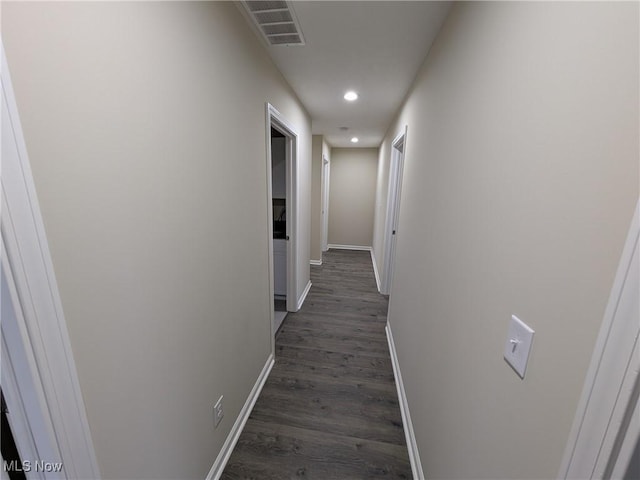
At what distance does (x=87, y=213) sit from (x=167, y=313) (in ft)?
1.51

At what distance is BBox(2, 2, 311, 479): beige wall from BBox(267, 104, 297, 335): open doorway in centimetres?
109

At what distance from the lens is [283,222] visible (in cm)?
334

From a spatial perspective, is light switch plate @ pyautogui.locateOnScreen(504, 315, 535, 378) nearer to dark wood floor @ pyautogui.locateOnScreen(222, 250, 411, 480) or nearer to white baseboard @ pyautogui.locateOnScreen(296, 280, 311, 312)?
dark wood floor @ pyautogui.locateOnScreen(222, 250, 411, 480)

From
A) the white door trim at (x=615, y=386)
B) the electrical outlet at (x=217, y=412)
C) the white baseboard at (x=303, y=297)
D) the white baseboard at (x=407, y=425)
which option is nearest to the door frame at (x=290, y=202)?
the white baseboard at (x=303, y=297)

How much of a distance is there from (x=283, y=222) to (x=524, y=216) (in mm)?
2877

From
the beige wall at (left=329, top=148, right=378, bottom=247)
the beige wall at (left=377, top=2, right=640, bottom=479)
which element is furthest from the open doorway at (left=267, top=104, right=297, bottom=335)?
the beige wall at (left=329, top=148, right=378, bottom=247)

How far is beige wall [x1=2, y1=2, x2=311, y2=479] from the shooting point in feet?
1.87

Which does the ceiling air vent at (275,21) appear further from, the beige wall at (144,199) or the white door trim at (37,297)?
the white door trim at (37,297)

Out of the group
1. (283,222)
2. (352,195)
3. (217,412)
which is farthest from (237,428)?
(352,195)

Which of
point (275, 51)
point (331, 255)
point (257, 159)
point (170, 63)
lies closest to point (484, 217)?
point (170, 63)

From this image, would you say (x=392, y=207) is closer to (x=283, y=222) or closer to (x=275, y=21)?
(x=283, y=222)

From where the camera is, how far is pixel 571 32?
54 cm

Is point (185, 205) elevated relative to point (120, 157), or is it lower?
lower

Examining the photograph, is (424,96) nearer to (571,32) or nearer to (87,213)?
(571,32)
